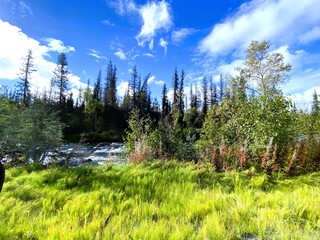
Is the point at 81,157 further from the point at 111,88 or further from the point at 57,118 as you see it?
the point at 111,88

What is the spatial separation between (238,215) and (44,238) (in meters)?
2.16

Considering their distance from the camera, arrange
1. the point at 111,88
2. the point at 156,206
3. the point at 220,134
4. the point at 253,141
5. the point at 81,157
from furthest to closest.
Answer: the point at 111,88 < the point at 81,157 < the point at 220,134 < the point at 253,141 < the point at 156,206

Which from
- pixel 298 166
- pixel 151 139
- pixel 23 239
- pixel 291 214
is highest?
pixel 151 139

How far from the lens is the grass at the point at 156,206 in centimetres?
261

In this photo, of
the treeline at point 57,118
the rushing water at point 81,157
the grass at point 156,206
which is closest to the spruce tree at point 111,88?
the treeline at point 57,118

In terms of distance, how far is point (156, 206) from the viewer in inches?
138

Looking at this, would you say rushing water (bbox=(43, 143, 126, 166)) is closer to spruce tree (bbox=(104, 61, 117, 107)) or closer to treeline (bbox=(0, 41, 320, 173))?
treeline (bbox=(0, 41, 320, 173))

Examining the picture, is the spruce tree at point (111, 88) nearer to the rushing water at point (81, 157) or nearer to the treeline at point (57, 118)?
the treeline at point (57, 118)

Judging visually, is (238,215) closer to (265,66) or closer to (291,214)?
(291,214)

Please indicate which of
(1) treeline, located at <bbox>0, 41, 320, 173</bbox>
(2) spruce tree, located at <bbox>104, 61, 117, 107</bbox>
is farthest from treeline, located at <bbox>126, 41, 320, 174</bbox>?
(2) spruce tree, located at <bbox>104, 61, 117, 107</bbox>

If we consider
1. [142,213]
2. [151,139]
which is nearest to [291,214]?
[142,213]

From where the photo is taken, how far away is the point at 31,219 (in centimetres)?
301

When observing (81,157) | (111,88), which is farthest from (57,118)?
(111,88)

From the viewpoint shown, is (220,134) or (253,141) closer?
(253,141)
